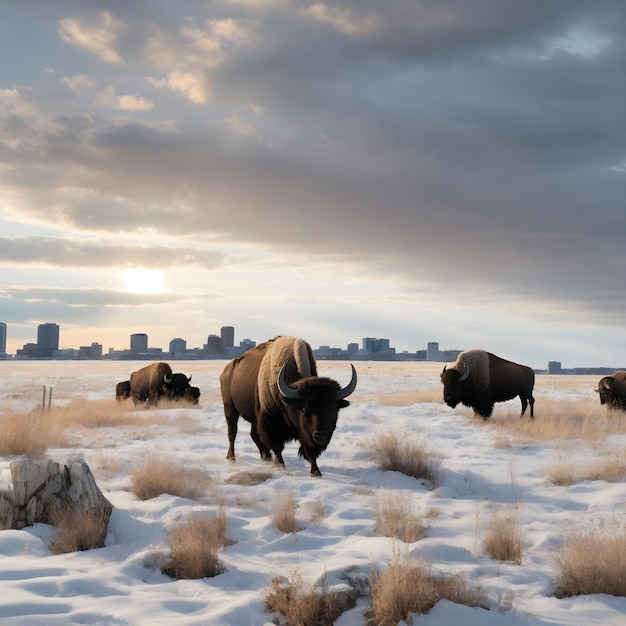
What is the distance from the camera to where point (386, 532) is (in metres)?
6.82

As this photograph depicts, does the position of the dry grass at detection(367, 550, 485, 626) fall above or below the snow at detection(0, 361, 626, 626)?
above

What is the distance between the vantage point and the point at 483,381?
19.3 metres

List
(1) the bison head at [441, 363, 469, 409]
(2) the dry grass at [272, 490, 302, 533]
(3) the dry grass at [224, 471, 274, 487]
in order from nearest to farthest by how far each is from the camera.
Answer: (2) the dry grass at [272, 490, 302, 533] → (3) the dry grass at [224, 471, 274, 487] → (1) the bison head at [441, 363, 469, 409]

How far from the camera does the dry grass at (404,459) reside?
1026 centimetres

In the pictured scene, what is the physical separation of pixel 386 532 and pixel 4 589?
3812 millimetres

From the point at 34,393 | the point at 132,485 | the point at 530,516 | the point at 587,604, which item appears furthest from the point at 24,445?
the point at 34,393

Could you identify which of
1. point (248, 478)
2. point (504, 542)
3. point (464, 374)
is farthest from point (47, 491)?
point (464, 374)

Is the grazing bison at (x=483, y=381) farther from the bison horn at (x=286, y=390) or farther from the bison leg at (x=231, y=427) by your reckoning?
the bison horn at (x=286, y=390)

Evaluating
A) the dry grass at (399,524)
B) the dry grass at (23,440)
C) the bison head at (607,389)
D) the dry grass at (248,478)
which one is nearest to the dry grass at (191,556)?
the dry grass at (399,524)

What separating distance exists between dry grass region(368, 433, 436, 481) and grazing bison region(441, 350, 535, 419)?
8.16 m

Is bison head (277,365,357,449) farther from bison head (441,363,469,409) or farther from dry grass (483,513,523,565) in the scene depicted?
bison head (441,363,469,409)

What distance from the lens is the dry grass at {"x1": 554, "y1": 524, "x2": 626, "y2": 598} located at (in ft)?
17.2

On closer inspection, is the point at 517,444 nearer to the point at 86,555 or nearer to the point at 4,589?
the point at 86,555

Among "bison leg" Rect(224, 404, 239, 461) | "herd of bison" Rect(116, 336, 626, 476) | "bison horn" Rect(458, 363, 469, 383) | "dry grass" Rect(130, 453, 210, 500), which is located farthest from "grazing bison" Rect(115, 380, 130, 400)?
"dry grass" Rect(130, 453, 210, 500)
